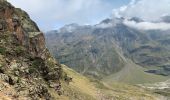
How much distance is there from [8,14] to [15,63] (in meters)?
38.7

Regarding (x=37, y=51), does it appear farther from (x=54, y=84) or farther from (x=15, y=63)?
(x=15, y=63)

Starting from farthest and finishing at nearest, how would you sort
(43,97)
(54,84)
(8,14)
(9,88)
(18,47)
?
(54,84), (8,14), (18,47), (43,97), (9,88)

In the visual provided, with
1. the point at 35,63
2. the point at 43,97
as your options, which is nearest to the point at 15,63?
the point at 43,97

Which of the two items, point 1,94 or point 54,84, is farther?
point 54,84

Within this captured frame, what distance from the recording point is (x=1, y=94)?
81438mm

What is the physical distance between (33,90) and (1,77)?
38.1ft

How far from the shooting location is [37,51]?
196 m

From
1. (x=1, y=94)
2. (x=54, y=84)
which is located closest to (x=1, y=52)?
(x=1, y=94)

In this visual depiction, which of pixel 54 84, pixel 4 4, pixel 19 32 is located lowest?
pixel 54 84

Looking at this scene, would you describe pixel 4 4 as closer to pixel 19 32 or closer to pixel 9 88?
pixel 19 32

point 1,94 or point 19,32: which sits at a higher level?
point 19,32

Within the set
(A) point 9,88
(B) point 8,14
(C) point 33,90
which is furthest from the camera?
(B) point 8,14

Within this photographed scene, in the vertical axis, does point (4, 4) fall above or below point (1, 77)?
above

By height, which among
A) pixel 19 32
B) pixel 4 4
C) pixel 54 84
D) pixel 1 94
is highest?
pixel 4 4
